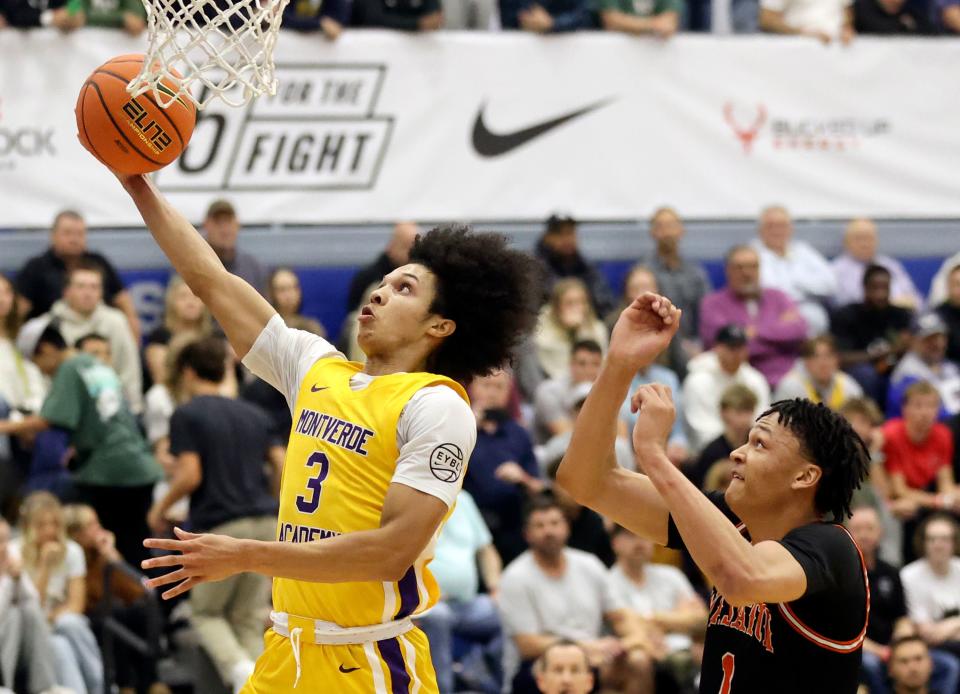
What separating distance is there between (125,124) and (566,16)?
8.57 metres

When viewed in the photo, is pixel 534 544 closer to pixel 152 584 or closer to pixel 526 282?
pixel 526 282

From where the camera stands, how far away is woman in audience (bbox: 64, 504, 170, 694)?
8930 mm

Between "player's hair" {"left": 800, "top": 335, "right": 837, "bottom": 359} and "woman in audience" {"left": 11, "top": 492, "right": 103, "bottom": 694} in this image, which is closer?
"woman in audience" {"left": 11, "top": 492, "right": 103, "bottom": 694}

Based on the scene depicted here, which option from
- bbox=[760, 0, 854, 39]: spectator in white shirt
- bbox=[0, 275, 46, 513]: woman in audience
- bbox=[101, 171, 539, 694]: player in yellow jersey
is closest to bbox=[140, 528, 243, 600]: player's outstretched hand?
bbox=[101, 171, 539, 694]: player in yellow jersey

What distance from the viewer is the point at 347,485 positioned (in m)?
4.53

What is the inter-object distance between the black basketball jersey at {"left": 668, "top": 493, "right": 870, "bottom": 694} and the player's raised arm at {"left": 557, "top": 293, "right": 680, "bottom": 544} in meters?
0.48

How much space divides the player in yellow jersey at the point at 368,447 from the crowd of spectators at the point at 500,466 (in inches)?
101

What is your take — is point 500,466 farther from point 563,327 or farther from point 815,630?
point 815,630

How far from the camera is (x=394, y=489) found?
14.4 ft

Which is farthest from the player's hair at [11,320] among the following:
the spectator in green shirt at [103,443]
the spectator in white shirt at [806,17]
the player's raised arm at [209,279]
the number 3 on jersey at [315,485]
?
the spectator in white shirt at [806,17]

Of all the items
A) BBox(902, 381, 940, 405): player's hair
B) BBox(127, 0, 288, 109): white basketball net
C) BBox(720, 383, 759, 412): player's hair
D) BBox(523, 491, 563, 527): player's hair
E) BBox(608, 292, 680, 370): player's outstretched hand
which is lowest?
BBox(523, 491, 563, 527): player's hair

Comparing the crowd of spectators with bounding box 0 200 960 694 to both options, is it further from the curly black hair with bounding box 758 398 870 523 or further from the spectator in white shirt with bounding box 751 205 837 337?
the curly black hair with bounding box 758 398 870 523

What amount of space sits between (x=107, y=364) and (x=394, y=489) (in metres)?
5.98

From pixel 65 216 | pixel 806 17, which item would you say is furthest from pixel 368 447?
pixel 806 17
